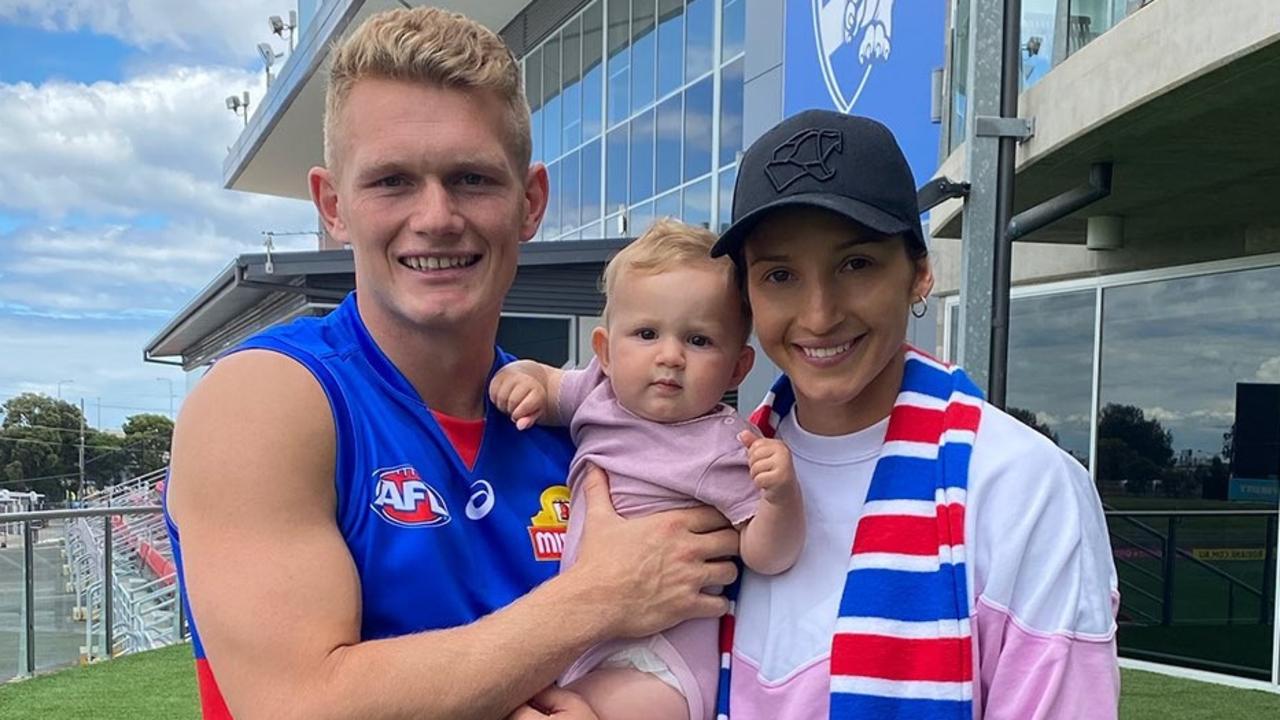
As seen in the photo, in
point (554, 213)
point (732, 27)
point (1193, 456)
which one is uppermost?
point (732, 27)

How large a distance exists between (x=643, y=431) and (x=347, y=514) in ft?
2.23

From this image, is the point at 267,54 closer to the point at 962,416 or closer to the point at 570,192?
the point at 570,192

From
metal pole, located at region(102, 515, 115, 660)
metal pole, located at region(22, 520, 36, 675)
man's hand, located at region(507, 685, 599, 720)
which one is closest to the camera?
man's hand, located at region(507, 685, 599, 720)

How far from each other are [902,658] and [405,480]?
92 cm

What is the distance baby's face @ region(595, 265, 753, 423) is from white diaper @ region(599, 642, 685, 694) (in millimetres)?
484

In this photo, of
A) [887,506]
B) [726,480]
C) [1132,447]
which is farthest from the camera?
[1132,447]

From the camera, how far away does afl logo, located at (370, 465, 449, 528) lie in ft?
5.98

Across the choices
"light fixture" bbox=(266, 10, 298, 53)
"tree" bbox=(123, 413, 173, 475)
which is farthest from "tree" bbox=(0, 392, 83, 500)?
"light fixture" bbox=(266, 10, 298, 53)

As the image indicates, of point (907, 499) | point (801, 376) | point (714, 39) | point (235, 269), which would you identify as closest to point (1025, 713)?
point (907, 499)

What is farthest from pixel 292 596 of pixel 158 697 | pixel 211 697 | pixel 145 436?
pixel 145 436

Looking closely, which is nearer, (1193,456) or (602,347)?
(602,347)

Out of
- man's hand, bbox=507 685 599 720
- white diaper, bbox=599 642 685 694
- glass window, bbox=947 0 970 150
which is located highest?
glass window, bbox=947 0 970 150

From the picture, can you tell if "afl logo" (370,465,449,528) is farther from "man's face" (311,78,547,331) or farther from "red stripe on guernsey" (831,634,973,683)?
"red stripe on guernsey" (831,634,973,683)

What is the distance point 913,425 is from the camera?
1.81 metres
